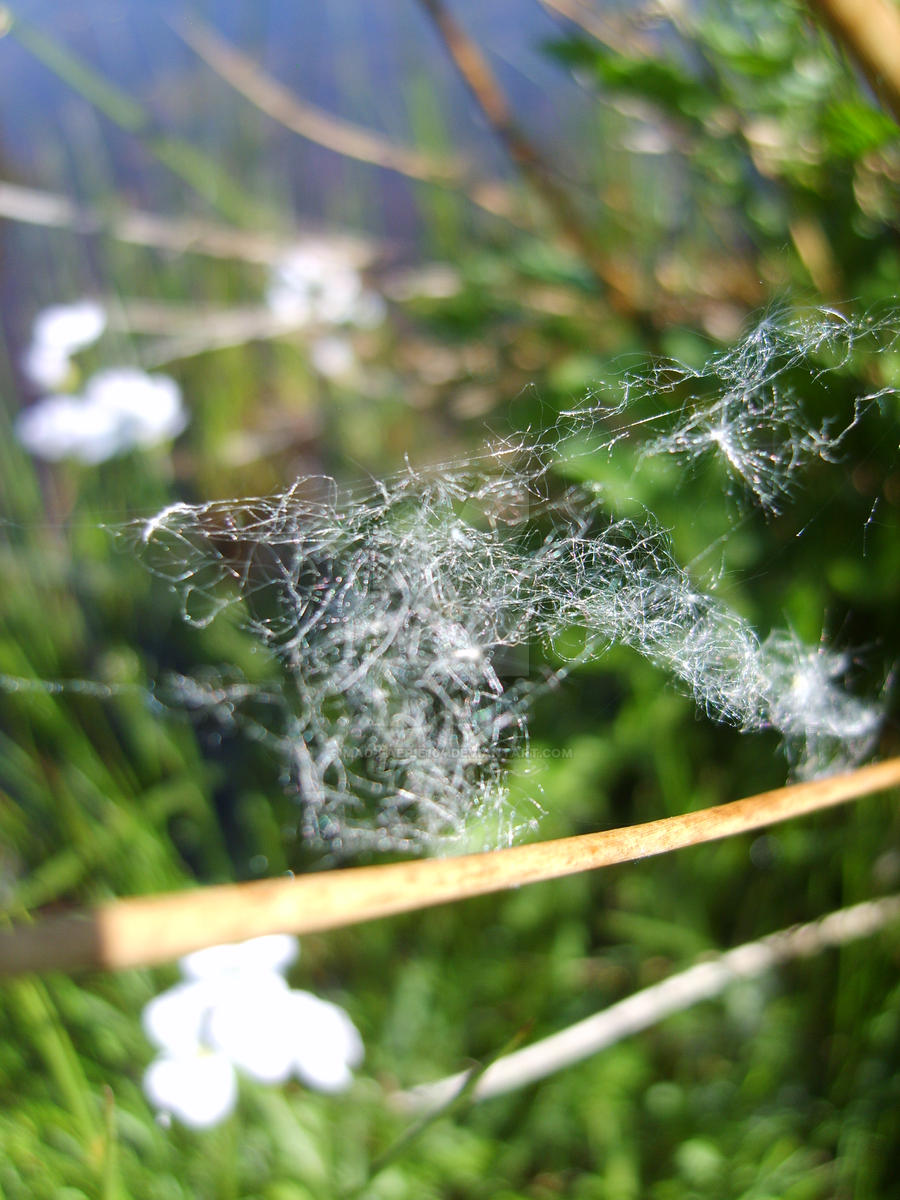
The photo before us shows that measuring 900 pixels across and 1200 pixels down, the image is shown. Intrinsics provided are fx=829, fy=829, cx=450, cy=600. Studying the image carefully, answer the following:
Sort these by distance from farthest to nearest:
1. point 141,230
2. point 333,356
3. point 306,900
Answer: point 333,356, point 141,230, point 306,900

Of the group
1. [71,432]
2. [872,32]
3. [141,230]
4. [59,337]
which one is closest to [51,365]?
[59,337]

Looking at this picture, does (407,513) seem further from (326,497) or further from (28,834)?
(28,834)

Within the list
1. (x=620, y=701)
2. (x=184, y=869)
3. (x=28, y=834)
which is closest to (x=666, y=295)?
(x=620, y=701)

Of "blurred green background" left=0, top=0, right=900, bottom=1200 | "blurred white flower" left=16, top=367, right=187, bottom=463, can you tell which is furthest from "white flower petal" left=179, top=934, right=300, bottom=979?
"blurred white flower" left=16, top=367, right=187, bottom=463

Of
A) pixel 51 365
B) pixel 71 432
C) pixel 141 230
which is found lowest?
pixel 71 432

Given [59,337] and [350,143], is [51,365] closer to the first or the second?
[59,337]

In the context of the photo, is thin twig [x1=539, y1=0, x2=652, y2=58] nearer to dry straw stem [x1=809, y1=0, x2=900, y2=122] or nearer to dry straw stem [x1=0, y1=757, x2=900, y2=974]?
dry straw stem [x1=809, y1=0, x2=900, y2=122]

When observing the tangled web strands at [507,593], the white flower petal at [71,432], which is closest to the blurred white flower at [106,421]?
the white flower petal at [71,432]
